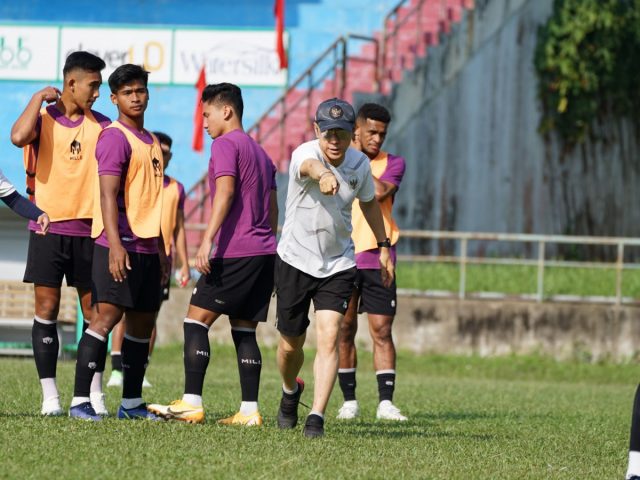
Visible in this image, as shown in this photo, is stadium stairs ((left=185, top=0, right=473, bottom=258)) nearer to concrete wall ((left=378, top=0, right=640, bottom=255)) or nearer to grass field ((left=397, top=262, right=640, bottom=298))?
concrete wall ((left=378, top=0, right=640, bottom=255))

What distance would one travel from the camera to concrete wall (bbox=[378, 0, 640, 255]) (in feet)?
85.9

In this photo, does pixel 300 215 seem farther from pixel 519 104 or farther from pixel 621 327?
pixel 519 104

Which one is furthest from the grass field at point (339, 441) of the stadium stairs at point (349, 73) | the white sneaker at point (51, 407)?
the stadium stairs at point (349, 73)

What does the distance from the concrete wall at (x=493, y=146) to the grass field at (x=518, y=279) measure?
3.77 meters

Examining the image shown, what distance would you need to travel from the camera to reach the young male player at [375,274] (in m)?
11.4

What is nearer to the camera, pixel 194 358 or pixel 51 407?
pixel 194 358

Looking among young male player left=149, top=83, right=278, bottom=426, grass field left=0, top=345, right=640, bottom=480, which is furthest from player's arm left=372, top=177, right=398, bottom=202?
young male player left=149, top=83, right=278, bottom=426

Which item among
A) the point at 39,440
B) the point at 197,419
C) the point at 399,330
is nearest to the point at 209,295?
the point at 197,419

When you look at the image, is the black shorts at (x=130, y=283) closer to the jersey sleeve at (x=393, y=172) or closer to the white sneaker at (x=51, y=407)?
the white sneaker at (x=51, y=407)

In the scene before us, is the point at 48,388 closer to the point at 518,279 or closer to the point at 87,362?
the point at 87,362

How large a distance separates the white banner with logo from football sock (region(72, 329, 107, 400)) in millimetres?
18187

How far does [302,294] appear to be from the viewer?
9078 mm

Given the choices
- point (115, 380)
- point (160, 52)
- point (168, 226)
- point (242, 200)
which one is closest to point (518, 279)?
point (160, 52)

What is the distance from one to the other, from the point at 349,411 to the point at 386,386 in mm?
376
